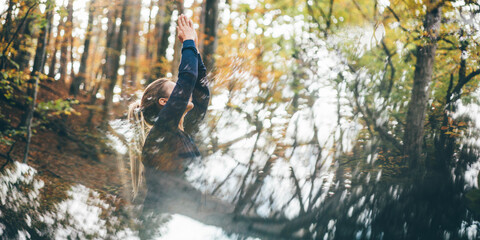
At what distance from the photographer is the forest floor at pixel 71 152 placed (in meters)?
3.38

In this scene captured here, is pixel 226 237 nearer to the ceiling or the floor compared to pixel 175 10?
Answer: nearer to the floor

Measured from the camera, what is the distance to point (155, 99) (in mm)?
1930

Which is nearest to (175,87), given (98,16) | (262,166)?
(262,166)

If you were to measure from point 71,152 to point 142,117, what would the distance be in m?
3.77

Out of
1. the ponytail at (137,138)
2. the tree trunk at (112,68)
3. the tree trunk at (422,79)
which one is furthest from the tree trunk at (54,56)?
the tree trunk at (422,79)

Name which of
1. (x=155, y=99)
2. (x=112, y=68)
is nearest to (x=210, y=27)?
(x=155, y=99)

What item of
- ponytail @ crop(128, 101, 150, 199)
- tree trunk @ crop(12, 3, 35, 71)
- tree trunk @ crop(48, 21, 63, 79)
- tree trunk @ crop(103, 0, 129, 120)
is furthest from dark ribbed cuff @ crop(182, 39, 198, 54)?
tree trunk @ crop(48, 21, 63, 79)

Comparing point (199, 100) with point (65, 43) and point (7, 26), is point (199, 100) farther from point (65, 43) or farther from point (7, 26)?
point (65, 43)

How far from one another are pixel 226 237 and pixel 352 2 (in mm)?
2412

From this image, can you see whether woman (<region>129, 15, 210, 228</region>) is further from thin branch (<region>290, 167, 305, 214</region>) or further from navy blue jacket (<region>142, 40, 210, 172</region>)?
thin branch (<region>290, 167, 305, 214</region>)

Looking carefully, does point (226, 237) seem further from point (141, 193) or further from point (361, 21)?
point (361, 21)

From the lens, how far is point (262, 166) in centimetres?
244

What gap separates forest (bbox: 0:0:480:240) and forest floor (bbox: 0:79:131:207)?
41 centimetres

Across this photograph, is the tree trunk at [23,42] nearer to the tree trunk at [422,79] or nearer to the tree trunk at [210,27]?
the tree trunk at [210,27]
